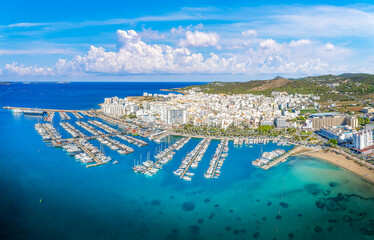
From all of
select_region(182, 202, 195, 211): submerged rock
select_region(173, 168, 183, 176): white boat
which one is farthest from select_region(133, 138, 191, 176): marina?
select_region(182, 202, 195, 211): submerged rock

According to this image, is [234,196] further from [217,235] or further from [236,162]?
[236,162]

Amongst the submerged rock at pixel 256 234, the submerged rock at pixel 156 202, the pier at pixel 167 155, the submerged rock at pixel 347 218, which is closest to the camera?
the submerged rock at pixel 256 234

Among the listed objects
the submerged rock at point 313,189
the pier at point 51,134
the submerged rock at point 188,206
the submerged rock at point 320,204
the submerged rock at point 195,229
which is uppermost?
the pier at point 51,134

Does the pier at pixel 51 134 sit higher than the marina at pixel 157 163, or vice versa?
the pier at pixel 51 134

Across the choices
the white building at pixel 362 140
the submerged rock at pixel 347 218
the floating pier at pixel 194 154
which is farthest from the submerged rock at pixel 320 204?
the white building at pixel 362 140

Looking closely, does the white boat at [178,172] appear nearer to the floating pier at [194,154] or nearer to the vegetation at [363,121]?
the floating pier at [194,154]

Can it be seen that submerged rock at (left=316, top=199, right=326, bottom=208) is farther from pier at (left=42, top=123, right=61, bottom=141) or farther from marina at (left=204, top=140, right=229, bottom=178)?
pier at (left=42, top=123, right=61, bottom=141)

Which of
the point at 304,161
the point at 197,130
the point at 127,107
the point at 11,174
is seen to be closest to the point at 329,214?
the point at 304,161
